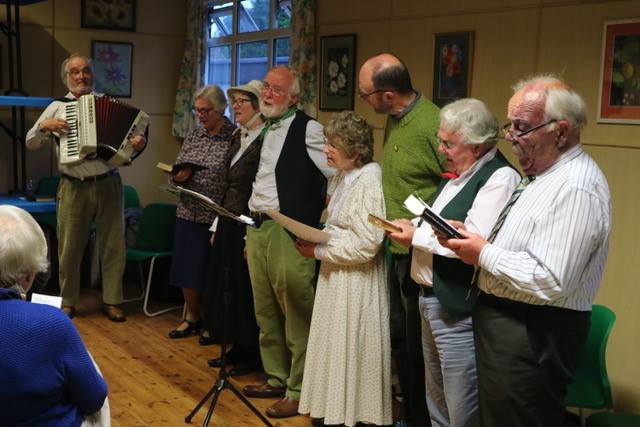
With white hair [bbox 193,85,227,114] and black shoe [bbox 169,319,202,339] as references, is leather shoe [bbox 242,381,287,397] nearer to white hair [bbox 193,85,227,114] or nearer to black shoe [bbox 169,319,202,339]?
black shoe [bbox 169,319,202,339]

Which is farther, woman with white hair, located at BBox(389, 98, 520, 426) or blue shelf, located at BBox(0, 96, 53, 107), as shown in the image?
blue shelf, located at BBox(0, 96, 53, 107)

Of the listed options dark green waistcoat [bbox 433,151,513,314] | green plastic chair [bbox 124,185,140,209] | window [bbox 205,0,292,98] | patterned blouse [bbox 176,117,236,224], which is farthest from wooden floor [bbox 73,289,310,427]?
window [bbox 205,0,292,98]

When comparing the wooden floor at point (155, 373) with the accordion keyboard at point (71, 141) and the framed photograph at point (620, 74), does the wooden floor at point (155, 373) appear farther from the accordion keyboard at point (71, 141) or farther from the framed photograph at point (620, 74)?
the framed photograph at point (620, 74)

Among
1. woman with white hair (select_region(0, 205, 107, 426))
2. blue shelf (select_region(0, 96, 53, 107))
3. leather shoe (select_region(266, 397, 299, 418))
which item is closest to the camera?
woman with white hair (select_region(0, 205, 107, 426))

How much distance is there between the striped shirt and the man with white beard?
1.55m

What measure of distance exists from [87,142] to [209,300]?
116cm

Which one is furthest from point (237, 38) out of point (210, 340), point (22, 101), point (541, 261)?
point (541, 261)

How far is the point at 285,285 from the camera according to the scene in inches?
142

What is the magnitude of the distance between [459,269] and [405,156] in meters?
0.73

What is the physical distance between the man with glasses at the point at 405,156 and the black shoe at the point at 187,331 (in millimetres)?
1937

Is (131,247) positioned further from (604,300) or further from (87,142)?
(604,300)

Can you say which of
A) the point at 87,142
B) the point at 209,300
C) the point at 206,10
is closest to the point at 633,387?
the point at 209,300

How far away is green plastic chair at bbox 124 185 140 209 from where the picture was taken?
20.2ft

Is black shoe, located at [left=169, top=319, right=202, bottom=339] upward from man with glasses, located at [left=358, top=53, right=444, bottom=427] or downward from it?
downward
